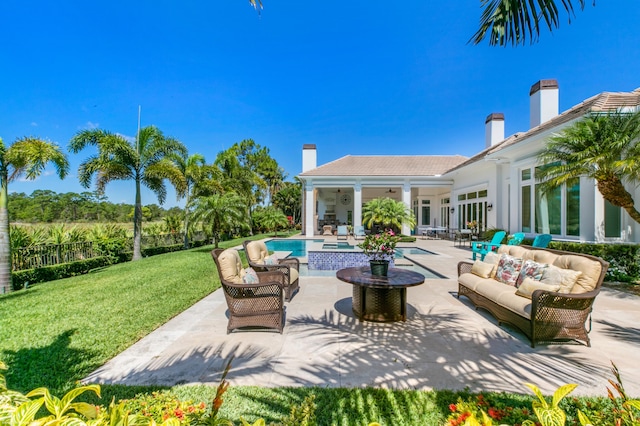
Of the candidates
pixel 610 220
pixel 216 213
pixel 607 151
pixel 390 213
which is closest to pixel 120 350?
pixel 216 213

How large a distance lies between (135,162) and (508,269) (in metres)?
14.5

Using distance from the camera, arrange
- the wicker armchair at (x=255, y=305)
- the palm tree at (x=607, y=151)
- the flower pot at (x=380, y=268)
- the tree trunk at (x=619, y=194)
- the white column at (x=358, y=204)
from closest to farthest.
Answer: the wicker armchair at (x=255, y=305) → the flower pot at (x=380, y=268) → the palm tree at (x=607, y=151) → the tree trunk at (x=619, y=194) → the white column at (x=358, y=204)

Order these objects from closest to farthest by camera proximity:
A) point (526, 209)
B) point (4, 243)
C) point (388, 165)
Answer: point (4, 243)
point (526, 209)
point (388, 165)

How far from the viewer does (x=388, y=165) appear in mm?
23156

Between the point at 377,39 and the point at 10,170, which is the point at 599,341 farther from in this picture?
the point at 10,170

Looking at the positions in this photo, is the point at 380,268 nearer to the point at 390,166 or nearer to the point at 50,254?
the point at 50,254

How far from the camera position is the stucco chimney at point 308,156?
75.9 feet

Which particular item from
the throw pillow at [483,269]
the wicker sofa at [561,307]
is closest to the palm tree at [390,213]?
the throw pillow at [483,269]

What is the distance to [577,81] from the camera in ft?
40.3

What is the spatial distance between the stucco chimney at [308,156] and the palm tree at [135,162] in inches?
441

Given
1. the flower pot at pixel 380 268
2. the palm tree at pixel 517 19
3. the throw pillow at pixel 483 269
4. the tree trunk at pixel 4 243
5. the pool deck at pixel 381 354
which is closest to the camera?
the palm tree at pixel 517 19

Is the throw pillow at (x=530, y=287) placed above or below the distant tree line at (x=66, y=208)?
below

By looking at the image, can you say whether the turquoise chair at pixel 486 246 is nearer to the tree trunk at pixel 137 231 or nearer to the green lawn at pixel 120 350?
the green lawn at pixel 120 350

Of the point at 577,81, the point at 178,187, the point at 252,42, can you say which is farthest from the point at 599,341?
the point at 178,187
